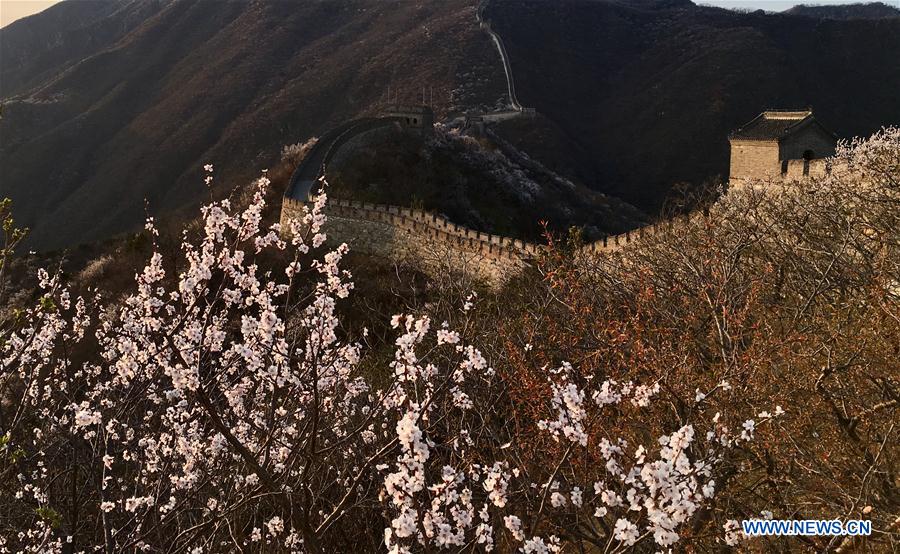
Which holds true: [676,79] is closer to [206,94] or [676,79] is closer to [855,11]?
[206,94]

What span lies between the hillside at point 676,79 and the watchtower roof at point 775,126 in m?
40.6

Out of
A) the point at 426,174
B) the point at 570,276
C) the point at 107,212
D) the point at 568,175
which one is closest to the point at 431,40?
the point at 568,175

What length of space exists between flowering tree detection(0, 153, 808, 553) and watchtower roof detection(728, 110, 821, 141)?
19.4 meters

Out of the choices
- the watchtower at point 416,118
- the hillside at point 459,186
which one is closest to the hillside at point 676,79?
the hillside at point 459,186

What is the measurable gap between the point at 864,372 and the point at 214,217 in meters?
8.10

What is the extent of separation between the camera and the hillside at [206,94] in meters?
77.8

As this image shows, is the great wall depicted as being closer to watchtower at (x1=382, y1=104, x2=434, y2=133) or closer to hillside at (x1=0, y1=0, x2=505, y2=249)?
watchtower at (x1=382, y1=104, x2=434, y2=133)

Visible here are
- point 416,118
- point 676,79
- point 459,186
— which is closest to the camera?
point 459,186

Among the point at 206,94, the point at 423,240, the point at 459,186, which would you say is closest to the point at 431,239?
the point at 423,240

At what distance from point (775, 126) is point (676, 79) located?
7061cm

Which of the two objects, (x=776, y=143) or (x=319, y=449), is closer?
(x=319, y=449)

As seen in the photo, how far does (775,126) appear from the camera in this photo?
2597 cm

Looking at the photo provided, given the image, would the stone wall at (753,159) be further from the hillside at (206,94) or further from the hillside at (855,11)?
the hillside at (855,11)

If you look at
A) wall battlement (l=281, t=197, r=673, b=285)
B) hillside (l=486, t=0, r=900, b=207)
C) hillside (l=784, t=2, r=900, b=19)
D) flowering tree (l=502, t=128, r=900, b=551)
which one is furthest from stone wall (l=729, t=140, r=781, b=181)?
hillside (l=784, t=2, r=900, b=19)
